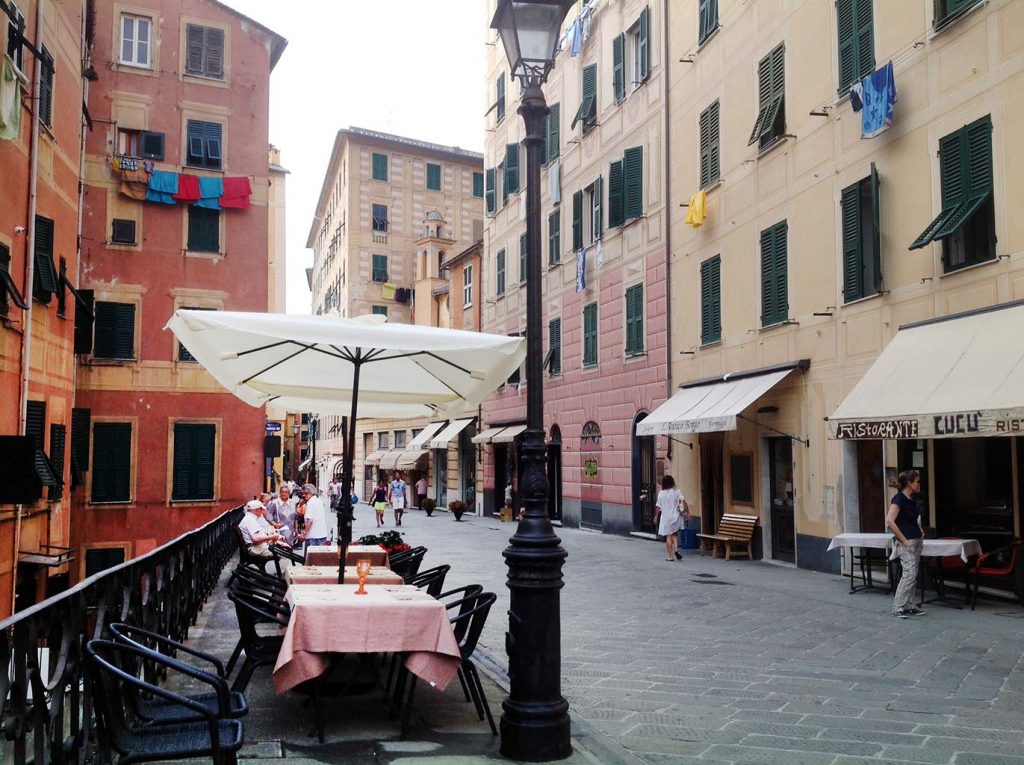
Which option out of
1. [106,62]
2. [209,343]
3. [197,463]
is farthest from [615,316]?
[209,343]

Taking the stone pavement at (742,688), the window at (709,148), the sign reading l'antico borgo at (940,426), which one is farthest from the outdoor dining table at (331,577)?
the window at (709,148)

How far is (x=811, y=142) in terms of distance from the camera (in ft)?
51.7

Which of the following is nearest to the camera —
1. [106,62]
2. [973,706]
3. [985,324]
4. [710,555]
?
[973,706]

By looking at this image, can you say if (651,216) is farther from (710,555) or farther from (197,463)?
(197,463)

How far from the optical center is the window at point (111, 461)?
79.3 ft

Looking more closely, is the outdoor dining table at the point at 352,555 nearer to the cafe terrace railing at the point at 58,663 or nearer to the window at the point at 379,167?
the cafe terrace railing at the point at 58,663

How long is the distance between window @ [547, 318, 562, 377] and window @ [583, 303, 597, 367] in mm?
1721

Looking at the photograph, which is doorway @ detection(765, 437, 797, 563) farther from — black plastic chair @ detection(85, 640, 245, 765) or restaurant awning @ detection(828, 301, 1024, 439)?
black plastic chair @ detection(85, 640, 245, 765)

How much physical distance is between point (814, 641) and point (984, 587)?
165 inches

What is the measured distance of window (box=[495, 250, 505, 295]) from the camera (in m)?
32.2

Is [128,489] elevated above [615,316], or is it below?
below

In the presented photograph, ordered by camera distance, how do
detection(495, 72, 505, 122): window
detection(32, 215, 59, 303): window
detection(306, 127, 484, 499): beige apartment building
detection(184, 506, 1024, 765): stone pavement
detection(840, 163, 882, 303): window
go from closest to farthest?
detection(184, 506, 1024, 765): stone pavement < detection(840, 163, 882, 303): window < detection(32, 215, 59, 303): window < detection(495, 72, 505, 122): window < detection(306, 127, 484, 499): beige apartment building

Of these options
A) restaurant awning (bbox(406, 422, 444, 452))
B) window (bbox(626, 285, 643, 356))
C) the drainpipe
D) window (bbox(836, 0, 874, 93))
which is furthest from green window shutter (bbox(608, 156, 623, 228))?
restaurant awning (bbox(406, 422, 444, 452))

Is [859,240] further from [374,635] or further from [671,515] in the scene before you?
[374,635]
